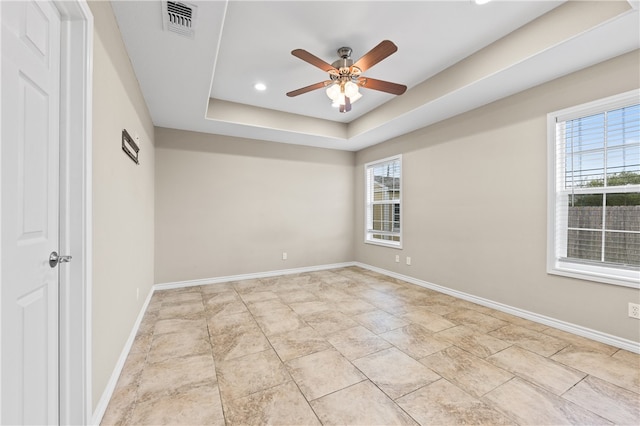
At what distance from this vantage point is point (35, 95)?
1074mm

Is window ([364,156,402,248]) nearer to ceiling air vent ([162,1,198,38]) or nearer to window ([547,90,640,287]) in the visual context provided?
window ([547,90,640,287])

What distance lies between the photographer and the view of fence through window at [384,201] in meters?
4.88

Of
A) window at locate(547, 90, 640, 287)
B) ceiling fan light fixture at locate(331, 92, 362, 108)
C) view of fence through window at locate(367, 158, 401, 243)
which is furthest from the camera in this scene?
view of fence through window at locate(367, 158, 401, 243)

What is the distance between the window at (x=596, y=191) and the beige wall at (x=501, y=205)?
0.09 metres

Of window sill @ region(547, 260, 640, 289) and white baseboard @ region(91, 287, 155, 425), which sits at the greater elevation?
window sill @ region(547, 260, 640, 289)

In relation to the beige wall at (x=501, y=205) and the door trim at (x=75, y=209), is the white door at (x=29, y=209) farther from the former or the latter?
the beige wall at (x=501, y=205)

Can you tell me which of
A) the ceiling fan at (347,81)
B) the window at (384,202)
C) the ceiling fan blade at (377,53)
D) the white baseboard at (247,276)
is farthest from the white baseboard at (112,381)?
the window at (384,202)

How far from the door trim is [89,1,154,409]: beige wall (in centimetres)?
16

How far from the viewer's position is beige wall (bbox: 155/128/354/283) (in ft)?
13.8

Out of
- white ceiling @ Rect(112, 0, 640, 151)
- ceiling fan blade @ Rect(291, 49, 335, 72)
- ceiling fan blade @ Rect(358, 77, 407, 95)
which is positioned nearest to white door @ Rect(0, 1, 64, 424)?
white ceiling @ Rect(112, 0, 640, 151)

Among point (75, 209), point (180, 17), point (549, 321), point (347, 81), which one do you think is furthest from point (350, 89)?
point (549, 321)

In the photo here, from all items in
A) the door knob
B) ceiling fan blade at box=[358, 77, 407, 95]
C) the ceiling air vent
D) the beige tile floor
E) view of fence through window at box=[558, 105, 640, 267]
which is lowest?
the beige tile floor

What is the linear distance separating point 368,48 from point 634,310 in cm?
330

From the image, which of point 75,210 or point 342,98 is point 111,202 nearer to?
point 75,210
